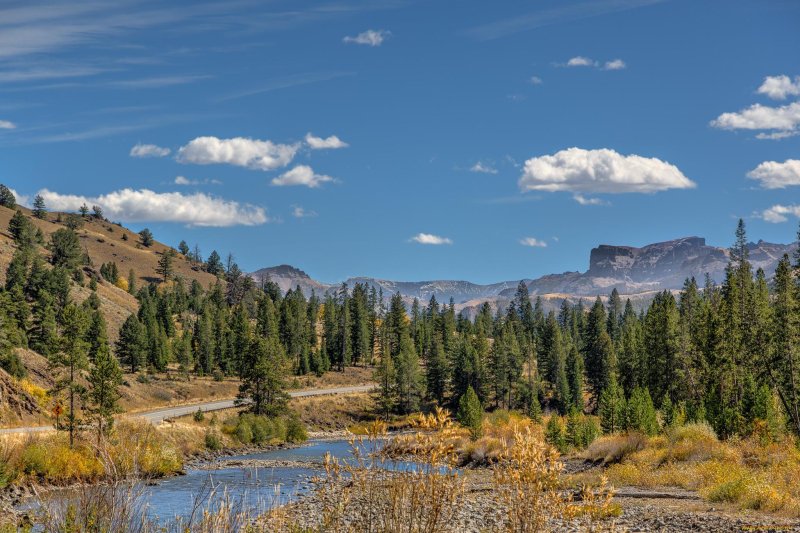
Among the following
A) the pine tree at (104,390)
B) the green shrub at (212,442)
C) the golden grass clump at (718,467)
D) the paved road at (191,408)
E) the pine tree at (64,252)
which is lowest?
the green shrub at (212,442)

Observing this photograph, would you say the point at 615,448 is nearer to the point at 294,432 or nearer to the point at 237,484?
the point at 237,484

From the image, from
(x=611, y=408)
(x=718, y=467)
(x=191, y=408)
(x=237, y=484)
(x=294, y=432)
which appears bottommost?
(x=294, y=432)

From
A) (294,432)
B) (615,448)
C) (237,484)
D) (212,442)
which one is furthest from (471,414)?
(237,484)

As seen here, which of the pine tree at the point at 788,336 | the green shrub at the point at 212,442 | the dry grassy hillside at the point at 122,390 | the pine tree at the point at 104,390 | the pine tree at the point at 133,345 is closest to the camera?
the pine tree at the point at 104,390

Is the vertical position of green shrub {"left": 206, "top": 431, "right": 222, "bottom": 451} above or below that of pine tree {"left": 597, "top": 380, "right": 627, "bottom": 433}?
below

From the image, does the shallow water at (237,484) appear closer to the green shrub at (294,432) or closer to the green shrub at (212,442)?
the green shrub at (212,442)

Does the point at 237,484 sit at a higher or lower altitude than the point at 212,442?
higher

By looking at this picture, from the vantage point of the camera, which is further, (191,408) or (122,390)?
(122,390)

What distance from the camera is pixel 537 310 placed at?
197m

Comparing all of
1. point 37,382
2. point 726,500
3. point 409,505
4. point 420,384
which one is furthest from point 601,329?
point 409,505

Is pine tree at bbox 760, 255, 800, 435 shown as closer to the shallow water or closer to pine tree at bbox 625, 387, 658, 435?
pine tree at bbox 625, 387, 658, 435

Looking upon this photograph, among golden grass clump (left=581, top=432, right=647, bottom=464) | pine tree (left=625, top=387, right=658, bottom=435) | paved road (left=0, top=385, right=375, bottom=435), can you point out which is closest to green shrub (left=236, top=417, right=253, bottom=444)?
paved road (left=0, top=385, right=375, bottom=435)

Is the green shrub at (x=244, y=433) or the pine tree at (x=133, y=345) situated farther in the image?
the pine tree at (x=133, y=345)

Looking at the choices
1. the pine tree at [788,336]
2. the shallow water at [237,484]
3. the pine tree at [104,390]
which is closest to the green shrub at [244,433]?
the shallow water at [237,484]
